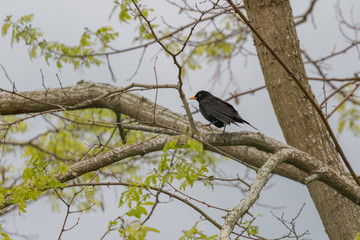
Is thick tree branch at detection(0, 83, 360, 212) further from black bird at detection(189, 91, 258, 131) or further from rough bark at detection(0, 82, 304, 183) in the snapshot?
black bird at detection(189, 91, 258, 131)

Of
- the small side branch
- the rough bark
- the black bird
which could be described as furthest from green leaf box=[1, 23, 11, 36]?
the small side branch

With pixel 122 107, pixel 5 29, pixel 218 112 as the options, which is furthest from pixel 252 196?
pixel 5 29

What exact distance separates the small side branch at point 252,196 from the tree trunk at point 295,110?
97cm

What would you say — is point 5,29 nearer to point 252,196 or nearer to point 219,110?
point 219,110

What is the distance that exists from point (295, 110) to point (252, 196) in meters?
2.02

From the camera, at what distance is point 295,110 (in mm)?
5359

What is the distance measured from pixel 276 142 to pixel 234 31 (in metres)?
3.93

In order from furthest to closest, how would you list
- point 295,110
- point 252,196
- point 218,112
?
1. point 295,110
2. point 218,112
3. point 252,196

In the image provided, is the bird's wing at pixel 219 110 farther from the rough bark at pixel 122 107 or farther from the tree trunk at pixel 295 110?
the rough bark at pixel 122 107

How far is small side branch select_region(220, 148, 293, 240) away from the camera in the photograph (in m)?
3.15

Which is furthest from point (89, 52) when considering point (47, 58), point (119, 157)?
point (119, 157)

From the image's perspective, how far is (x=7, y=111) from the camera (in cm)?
651

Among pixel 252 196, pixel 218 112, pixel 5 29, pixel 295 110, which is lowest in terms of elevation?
pixel 252 196

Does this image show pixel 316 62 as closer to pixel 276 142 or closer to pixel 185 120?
pixel 185 120
